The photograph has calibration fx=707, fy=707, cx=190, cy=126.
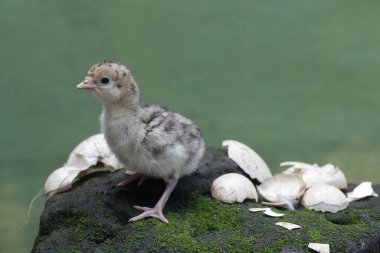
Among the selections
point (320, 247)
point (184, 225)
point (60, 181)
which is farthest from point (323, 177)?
point (60, 181)

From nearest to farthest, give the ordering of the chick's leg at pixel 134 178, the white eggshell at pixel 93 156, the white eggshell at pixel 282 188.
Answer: the chick's leg at pixel 134 178 → the white eggshell at pixel 282 188 → the white eggshell at pixel 93 156

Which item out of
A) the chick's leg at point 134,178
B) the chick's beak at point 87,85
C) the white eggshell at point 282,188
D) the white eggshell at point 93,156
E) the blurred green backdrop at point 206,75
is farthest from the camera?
the blurred green backdrop at point 206,75

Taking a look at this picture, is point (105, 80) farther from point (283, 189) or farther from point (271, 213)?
point (283, 189)

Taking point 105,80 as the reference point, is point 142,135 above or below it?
below

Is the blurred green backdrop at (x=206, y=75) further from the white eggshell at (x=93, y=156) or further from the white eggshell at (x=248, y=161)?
the white eggshell at (x=248, y=161)

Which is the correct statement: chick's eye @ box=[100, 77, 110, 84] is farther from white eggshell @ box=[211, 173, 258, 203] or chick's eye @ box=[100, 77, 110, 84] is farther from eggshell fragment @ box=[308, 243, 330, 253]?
eggshell fragment @ box=[308, 243, 330, 253]

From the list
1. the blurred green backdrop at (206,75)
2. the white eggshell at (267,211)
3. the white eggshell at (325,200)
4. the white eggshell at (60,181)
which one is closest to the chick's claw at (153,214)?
the white eggshell at (267,211)

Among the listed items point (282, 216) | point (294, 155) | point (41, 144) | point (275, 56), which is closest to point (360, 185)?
point (282, 216)
